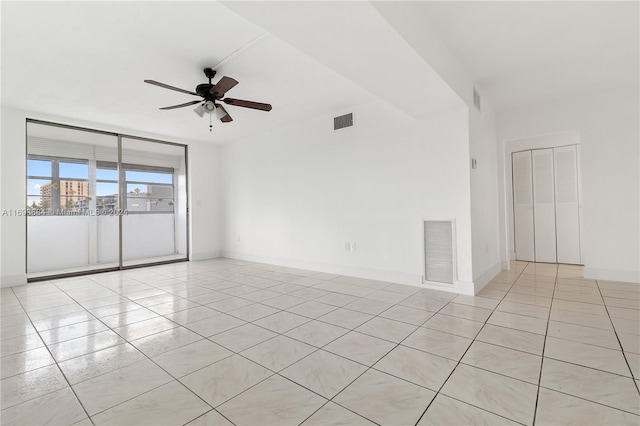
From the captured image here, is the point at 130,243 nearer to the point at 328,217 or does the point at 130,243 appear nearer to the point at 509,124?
A: the point at 328,217

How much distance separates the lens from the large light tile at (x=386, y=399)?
5.05 ft

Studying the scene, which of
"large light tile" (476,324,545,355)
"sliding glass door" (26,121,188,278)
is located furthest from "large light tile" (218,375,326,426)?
"sliding glass door" (26,121,188,278)

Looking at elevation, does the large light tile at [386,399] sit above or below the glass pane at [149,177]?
below

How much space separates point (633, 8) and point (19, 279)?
8.27 metres

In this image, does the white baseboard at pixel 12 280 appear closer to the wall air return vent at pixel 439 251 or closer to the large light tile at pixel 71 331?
the large light tile at pixel 71 331

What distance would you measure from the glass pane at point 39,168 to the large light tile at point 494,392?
6.99m

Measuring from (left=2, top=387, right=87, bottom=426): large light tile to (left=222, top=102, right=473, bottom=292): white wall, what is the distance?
3726 millimetres

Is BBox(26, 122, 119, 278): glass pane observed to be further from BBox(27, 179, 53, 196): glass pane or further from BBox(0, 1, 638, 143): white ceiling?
BBox(0, 1, 638, 143): white ceiling

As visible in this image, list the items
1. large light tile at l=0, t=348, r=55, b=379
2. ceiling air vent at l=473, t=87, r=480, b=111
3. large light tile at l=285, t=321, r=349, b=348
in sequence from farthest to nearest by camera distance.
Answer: ceiling air vent at l=473, t=87, r=480, b=111, large light tile at l=285, t=321, r=349, b=348, large light tile at l=0, t=348, r=55, b=379

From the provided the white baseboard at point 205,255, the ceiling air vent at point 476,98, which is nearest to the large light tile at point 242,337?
the ceiling air vent at point 476,98

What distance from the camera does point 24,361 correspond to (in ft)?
7.27

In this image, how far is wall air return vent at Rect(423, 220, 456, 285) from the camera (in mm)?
3919

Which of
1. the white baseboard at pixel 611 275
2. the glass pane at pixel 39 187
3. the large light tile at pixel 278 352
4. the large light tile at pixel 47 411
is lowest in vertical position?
the large light tile at pixel 47 411

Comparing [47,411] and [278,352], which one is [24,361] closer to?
[47,411]
